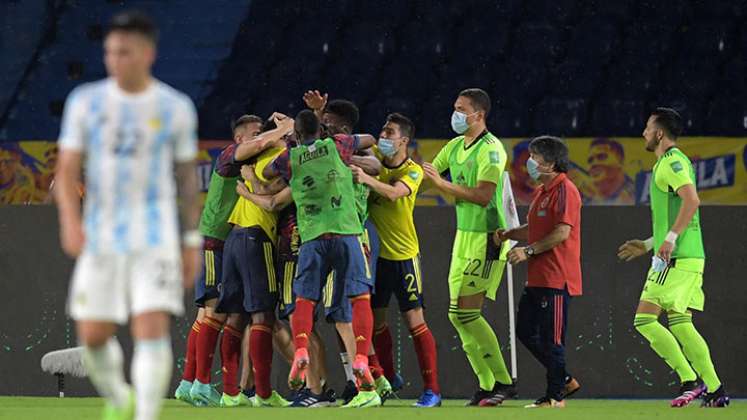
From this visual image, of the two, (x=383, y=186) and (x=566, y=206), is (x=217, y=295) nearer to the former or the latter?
(x=383, y=186)

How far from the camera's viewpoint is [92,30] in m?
15.9

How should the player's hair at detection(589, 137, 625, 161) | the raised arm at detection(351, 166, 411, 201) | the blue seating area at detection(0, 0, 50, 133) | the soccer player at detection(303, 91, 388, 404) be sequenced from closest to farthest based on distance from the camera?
the raised arm at detection(351, 166, 411, 201), the soccer player at detection(303, 91, 388, 404), the player's hair at detection(589, 137, 625, 161), the blue seating area at detection(0, 0, 50, 133)

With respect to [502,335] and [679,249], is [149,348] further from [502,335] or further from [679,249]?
[502,335]

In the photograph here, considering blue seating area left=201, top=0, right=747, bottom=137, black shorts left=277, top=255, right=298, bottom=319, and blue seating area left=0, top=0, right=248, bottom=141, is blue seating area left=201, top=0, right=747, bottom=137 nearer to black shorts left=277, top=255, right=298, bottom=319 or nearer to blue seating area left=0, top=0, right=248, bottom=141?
blue seating area left=0, top=0, right=248, bottom=141

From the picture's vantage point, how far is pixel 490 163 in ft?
Result: 30.1

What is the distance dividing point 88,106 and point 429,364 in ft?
15.5

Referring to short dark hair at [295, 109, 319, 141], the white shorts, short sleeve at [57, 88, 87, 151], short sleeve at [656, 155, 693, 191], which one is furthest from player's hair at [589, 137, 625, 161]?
short sleeve at [57, 88, 87, 151]

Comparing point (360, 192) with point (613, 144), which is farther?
point (613, 144)

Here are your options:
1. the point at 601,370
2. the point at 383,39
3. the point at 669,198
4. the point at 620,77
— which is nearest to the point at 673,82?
the point at 620,77

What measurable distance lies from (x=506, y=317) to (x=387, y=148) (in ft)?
8.51

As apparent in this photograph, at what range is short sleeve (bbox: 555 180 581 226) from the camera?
9078 millimetres

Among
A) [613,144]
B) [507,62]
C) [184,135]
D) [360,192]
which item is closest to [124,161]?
[184,135]

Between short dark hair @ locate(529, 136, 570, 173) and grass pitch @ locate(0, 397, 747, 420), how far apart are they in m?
1.59

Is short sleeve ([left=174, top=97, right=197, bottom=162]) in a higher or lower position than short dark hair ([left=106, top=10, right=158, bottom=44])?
lower
